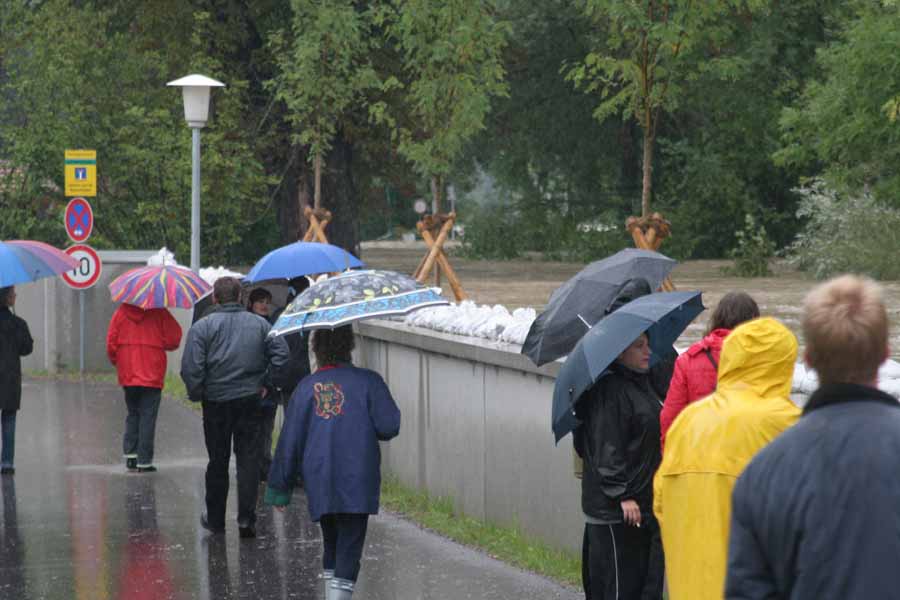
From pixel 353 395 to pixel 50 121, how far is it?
20.0 m

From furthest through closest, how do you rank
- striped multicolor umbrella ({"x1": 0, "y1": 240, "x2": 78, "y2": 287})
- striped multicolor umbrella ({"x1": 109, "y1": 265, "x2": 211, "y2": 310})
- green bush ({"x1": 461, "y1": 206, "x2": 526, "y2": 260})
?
green bush ({"x1": 461, "y1": 206, "x2": 526, "y2": 260}), striped multicolor umbrella ({"x1": 109, "y1": 265, "x2": 211, "y2": 310}), striped multicolor umbrella ({"x1": 0, "y1": 240, "x2": 78, "y2": 287})

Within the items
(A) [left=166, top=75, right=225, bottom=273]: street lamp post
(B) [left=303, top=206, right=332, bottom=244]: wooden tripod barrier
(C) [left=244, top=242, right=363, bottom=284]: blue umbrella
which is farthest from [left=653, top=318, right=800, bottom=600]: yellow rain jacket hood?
(B) [left=303, top=206, right=332, bottom=244]: wooden tripod barrier

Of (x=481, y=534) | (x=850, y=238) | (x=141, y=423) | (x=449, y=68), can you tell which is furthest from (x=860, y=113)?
(x=481, y=534)

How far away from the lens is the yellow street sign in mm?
22453

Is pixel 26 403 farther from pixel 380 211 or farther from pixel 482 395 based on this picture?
pixel 380 211

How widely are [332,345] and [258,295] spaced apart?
3.17m

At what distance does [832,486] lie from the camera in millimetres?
3441

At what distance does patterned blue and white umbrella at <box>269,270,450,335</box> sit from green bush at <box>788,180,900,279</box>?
61.4ft

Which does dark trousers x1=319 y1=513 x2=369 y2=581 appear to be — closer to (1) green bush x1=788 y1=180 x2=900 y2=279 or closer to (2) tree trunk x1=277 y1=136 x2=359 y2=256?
(1) green bush x1=788 y1=180 x2=900 y2=279

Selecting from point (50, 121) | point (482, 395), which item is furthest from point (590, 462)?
point (50, 121)

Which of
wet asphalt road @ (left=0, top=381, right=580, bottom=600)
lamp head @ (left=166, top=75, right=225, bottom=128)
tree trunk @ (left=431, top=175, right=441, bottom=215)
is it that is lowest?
wet asphalt road @ (left=0, top=381, right=580, bottom=600)

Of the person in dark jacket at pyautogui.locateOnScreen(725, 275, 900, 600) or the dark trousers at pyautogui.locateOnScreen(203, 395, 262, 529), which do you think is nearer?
the person in dark jacket at pyautogui.locateOnScreen(725, 275, 900, 600)

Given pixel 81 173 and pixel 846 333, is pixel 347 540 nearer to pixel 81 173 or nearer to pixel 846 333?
pixel 846 333

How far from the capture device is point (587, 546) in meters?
7.14
